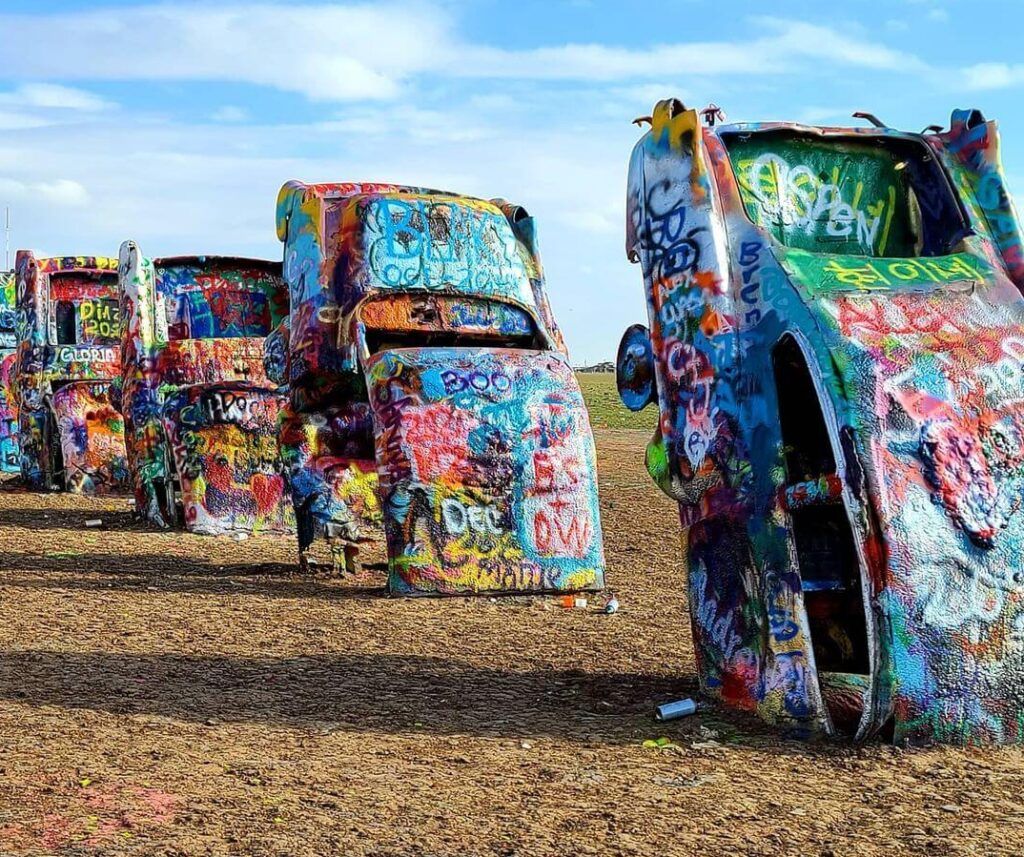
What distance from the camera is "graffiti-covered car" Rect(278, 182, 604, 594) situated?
8.16 meters

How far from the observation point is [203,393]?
39.8 ft

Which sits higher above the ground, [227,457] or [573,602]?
[227,457]

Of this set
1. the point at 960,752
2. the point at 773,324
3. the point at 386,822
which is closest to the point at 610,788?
the point at 386,822

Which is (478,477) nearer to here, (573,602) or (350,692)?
(573,602)

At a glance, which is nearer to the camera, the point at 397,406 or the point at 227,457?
the point at 397,406

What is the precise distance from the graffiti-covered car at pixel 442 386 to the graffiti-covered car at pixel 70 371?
292 inches

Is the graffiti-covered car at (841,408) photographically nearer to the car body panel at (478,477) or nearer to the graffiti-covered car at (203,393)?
the car body panel at (478,477)

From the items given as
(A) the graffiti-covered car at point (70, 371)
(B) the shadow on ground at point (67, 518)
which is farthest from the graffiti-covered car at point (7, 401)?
(B) the shadow on ground at point (67, 518)

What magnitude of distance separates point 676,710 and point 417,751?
103 cm

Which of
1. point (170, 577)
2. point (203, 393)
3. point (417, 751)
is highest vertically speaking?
point (203, 393)

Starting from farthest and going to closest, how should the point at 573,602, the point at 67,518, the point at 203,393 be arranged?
the point at 67,518
the point at 203,393
the point at 573,602

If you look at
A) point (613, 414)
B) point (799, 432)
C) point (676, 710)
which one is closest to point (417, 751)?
point (676, 710)

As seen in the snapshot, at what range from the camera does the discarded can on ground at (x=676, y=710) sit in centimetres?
512

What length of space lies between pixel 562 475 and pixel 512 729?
3.40m
